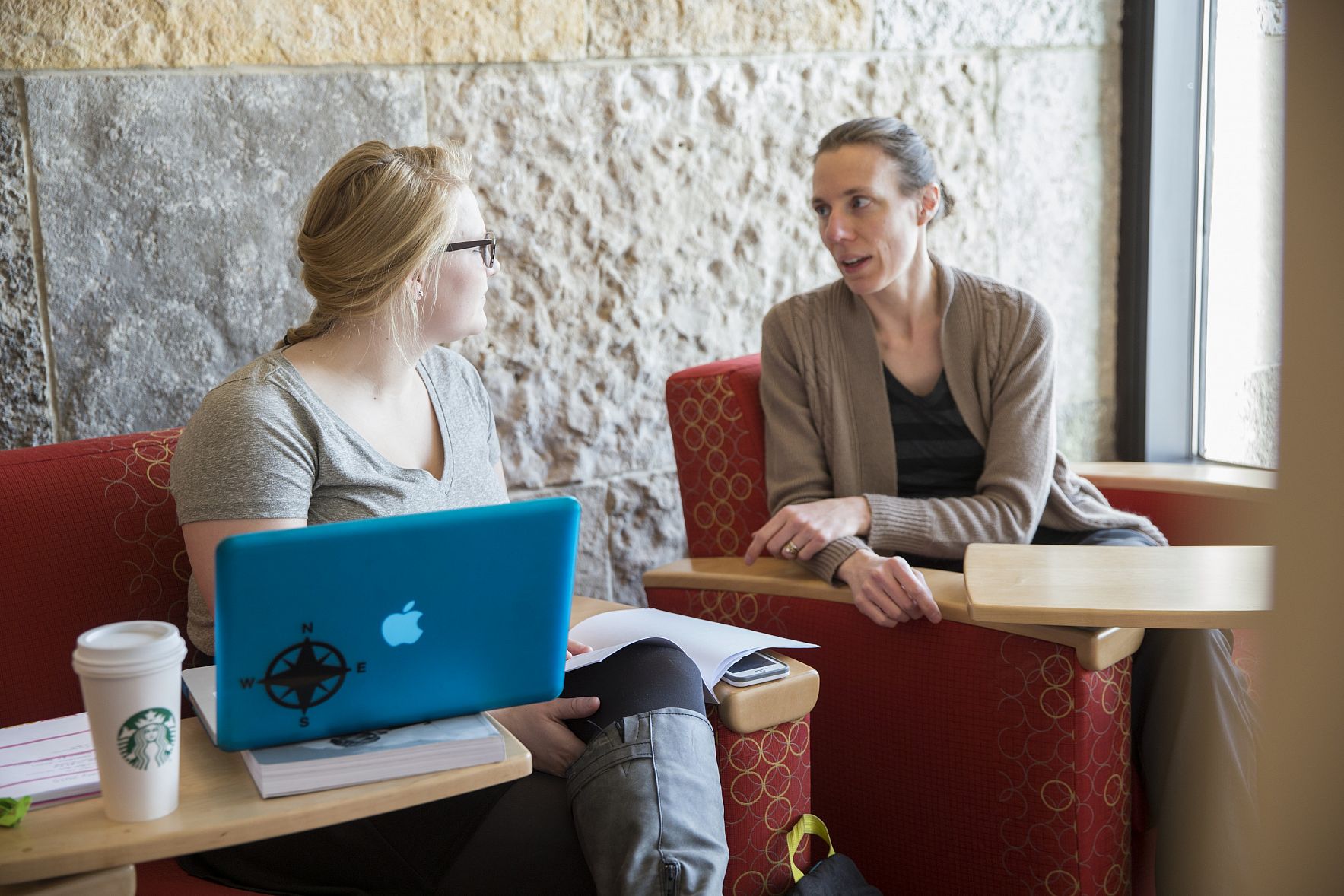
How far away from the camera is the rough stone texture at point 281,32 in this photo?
1.62m

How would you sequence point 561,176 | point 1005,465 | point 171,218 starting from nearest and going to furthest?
1. point 171,218
2. point 1005,465
3. point 561,176

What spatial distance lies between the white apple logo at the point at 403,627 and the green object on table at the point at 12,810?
0.30m

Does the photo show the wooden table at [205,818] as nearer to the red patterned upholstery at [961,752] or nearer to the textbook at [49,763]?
the textbook at [49,763]

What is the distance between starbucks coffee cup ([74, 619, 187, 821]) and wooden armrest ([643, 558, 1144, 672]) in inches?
39.2

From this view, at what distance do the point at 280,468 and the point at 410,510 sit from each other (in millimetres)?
198

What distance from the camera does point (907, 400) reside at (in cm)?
199

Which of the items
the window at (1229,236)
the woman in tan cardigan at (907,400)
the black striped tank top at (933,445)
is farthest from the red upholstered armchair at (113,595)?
the window at (1229,236)

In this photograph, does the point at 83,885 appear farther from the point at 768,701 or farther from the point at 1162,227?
the point at 1162,227

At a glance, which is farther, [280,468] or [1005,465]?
[1005,465]

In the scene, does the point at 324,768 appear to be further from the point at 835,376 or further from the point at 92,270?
the point at 835,376

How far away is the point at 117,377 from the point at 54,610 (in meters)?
0.44

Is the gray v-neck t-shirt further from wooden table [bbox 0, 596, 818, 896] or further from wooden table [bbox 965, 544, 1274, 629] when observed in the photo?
wooden table [bbox 965, 544, 1274, 629]

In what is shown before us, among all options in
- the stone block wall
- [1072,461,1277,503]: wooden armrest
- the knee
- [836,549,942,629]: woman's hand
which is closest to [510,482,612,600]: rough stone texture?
the stone block wall

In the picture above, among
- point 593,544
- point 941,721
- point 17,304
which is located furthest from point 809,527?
point 17,304
